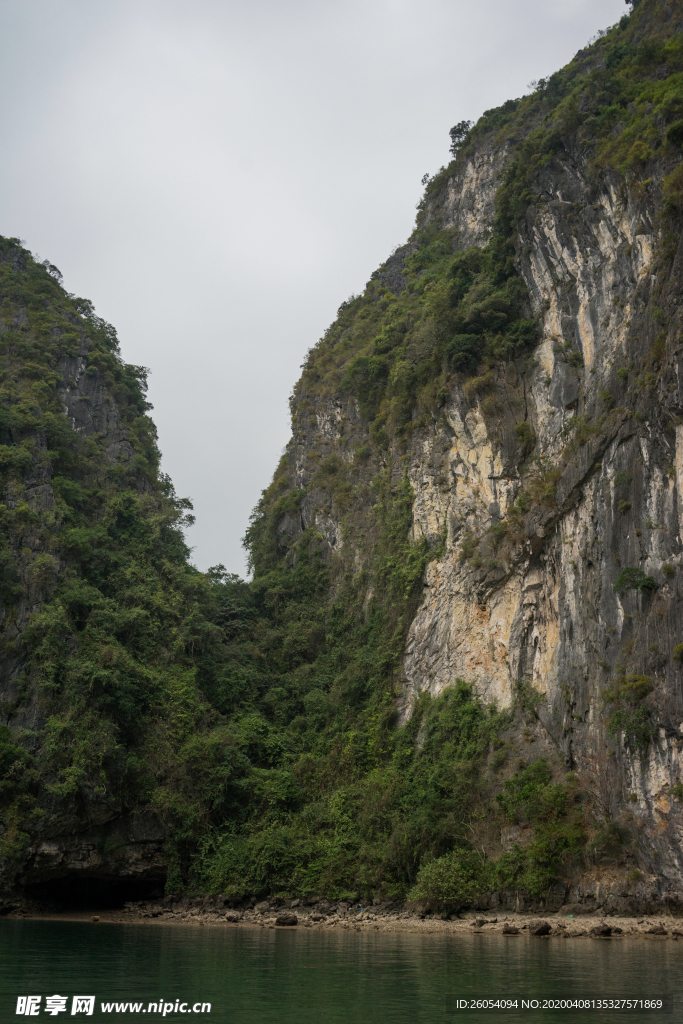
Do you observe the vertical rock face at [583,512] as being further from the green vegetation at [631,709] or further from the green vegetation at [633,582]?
the green vegetation at [631,709]

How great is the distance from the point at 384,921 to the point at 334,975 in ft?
34.3

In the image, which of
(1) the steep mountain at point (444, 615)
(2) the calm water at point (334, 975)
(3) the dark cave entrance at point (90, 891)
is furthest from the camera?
(3) the dark cave entrance at point (90, 891)

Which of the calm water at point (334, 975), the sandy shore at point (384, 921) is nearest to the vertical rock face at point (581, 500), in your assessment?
the sandy shore at point (384, 921)

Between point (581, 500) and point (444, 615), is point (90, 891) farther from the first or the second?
point (581, 500)

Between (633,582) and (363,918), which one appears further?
(363,918)

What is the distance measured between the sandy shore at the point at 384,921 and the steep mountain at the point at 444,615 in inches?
33.7

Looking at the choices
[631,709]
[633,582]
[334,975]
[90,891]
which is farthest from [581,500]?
[90,891]

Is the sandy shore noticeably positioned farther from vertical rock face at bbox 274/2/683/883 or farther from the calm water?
vertical rock face at bbox 274/2/683/883

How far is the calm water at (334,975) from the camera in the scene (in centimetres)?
741

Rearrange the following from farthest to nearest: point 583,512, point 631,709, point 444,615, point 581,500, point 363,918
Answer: point 444,615
point 581,500
point 583,512
point 363,918
point 631,709

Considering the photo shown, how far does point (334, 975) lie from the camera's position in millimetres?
10000

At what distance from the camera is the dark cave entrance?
24.6 meters

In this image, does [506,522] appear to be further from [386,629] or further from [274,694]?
[274,694]

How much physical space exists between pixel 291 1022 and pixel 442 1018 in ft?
4.78
